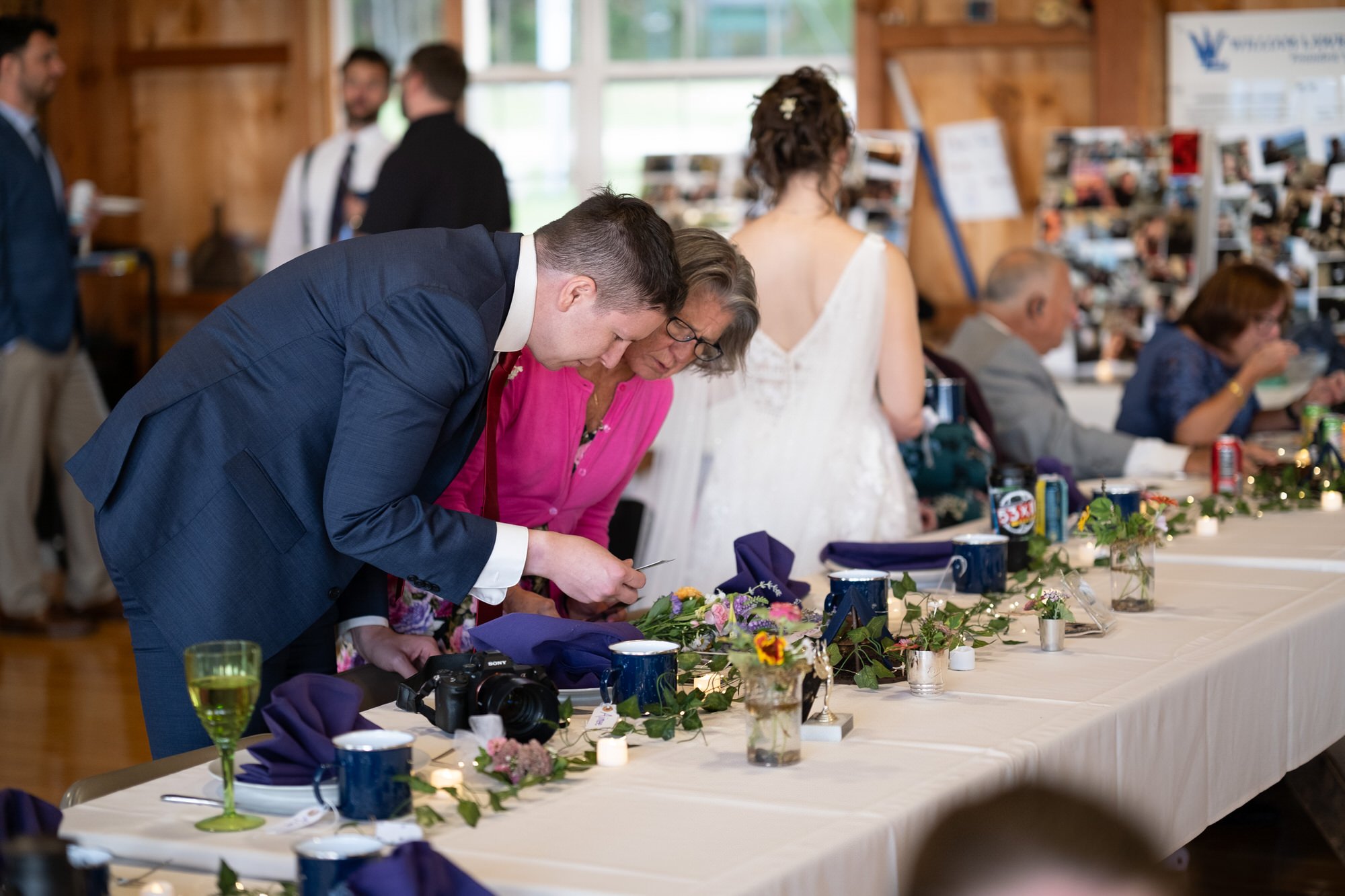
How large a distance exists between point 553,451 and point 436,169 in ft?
6.93

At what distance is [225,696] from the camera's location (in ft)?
4.17

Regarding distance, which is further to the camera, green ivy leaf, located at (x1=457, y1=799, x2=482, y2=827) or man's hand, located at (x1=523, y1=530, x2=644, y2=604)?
man's hand, located at (x1=523, y1=530, x2=644, y2=604)

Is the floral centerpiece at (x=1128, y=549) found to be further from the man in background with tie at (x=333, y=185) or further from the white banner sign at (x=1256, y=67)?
the white banner sign at (x=1256, y=67)

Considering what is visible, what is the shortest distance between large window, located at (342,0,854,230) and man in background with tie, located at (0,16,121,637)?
2014mm

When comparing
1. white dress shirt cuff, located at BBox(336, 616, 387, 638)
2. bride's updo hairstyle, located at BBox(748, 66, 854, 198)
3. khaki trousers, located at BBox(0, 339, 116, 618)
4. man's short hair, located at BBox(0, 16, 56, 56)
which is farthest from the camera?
khaki trousers, located at BBox(0, 339, 116, 618)

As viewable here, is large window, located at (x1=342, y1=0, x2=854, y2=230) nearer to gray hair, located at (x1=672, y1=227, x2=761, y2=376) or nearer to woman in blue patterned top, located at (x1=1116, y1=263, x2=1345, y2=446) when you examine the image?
woman in blue patterned top, located at (x1=1116, y1=263, x2=1345, y2=446)

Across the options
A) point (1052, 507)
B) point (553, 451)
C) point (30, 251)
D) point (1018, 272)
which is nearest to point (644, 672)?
point (553, 451)

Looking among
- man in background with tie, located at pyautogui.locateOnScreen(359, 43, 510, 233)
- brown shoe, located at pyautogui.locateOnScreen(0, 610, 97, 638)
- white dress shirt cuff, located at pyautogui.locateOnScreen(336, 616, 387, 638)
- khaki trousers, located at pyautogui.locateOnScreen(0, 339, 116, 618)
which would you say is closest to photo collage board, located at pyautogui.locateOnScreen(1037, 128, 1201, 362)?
man in background with tie, located at pyautogui.locateOnScreen(359, 43, 510, 233)

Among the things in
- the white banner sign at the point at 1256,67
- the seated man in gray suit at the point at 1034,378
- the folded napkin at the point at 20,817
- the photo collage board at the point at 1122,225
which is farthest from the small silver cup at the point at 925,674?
the white banner sign at the point at 1256,67

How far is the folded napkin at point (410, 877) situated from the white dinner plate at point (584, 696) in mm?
605

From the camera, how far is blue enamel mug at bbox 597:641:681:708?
1.59 meters

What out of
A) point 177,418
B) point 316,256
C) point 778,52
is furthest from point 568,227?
point 778,52

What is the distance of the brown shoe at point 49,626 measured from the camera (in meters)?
5.19

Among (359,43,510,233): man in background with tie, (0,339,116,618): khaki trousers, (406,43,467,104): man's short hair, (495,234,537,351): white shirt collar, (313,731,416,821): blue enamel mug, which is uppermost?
(406,43,467,104): man's short hair
